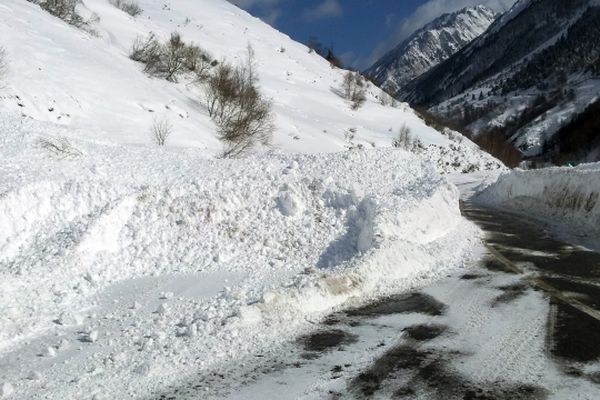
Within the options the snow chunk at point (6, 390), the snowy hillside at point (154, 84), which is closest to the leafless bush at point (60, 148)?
the snowy hillside at point (154, 84)

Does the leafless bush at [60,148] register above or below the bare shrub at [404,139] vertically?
below

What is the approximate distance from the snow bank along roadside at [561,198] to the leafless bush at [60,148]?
1090cm

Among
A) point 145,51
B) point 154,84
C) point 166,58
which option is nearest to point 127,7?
point 145,51

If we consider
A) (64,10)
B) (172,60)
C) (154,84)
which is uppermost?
(64,10)

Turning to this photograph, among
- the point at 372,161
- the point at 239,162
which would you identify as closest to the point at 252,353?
the point at 239,162

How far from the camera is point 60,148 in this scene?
1096 centimetres

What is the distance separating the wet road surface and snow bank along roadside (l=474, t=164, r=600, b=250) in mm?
5011

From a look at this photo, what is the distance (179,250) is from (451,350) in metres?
5.06

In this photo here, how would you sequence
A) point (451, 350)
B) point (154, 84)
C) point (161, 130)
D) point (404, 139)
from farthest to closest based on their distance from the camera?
point (404, 139) → point (154, 84) → point (161, 130) → point (451, 350)

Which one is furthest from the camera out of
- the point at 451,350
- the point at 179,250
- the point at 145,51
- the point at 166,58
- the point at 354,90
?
the point at 354,90

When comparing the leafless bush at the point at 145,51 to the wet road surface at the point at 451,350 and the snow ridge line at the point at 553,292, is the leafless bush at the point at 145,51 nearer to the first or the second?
the snow ridge line at the point at 553,292

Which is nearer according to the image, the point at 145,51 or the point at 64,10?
the point at 145,51

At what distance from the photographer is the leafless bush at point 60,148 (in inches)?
425

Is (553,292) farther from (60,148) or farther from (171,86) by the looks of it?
(171,86)
